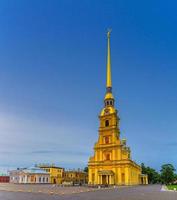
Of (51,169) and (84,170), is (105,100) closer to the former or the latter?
(51,169)

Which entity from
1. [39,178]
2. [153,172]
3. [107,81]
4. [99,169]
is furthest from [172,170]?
[39,178]

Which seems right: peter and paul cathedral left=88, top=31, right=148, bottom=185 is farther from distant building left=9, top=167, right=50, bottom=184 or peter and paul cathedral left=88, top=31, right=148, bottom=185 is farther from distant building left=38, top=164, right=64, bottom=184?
distant building left=38, top=164, right=64, bottom=184

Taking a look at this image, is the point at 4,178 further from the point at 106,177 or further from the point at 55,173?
the point at 106,177

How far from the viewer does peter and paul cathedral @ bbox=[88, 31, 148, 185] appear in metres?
73.8

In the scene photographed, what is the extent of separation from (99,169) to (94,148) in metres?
6.81

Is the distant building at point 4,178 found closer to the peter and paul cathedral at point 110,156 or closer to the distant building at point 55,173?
the distant building at point 55,173

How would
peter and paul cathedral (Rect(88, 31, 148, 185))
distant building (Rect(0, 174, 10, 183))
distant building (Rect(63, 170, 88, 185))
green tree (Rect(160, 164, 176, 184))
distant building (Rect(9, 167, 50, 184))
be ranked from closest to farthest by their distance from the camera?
peter and paul cathedral (Rect(88, 31, 148, 185)) → green tree (Rect(160, 164, 176, 184)) → distant building (Rect(9, 167, 50, 184)) → distant building (Rect(0, 174, 10, 183)) → distant building (Rect(63, 170, 88, 185))

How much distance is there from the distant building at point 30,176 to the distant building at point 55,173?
4656 millimetres

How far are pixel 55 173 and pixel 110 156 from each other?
5007 centimetres

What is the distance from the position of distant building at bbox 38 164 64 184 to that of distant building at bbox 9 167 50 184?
466 centimetres

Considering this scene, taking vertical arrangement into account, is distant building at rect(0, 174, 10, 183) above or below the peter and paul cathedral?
below

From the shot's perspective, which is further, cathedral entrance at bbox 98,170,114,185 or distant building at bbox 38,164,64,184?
distant building at bbox 38,164,64,184

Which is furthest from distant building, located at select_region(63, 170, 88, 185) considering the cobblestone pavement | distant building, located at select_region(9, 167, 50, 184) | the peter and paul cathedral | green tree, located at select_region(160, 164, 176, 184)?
the cobblestone pavement

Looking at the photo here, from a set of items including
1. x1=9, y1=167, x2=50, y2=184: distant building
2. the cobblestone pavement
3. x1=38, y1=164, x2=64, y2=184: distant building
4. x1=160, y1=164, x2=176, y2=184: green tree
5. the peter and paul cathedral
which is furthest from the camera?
x1=38, y1=164, x2=64, y2=184: distant building
